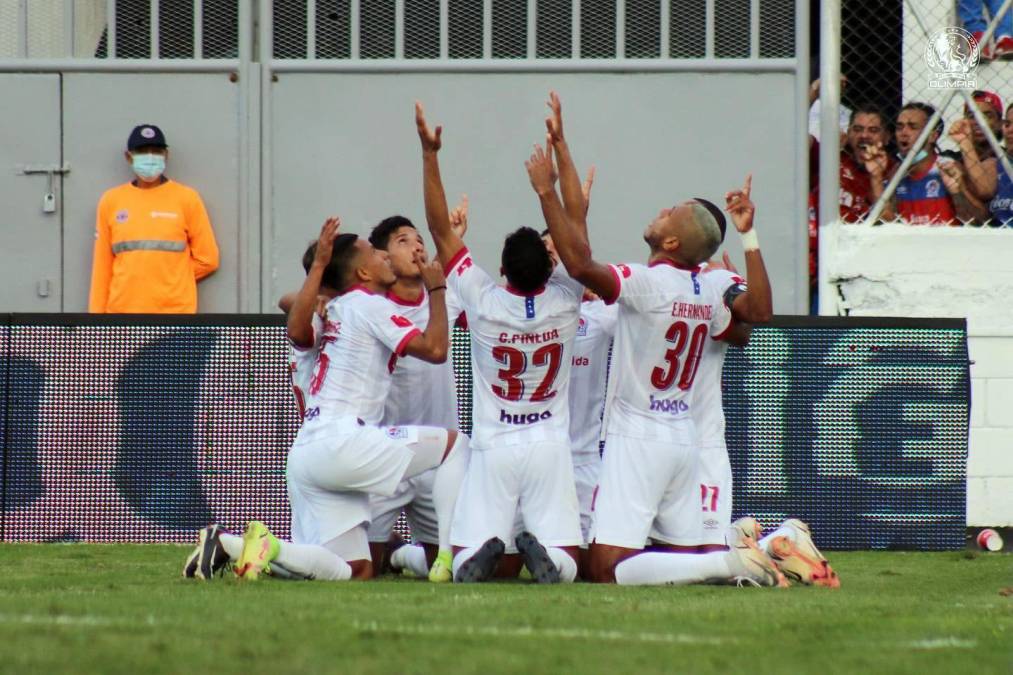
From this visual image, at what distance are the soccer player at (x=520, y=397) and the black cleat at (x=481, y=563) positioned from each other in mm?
114

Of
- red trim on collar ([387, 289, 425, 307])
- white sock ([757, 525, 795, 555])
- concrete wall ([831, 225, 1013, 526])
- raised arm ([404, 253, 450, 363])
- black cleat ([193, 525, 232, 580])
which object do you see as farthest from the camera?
concrete wall ([831, 225, 1013, 526])

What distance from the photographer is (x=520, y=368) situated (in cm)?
777

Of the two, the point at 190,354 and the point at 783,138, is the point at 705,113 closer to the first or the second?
the point at 783,138

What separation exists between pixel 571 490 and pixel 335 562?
1.15 metres

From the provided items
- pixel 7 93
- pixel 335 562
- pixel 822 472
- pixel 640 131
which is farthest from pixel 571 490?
pixel 7 93

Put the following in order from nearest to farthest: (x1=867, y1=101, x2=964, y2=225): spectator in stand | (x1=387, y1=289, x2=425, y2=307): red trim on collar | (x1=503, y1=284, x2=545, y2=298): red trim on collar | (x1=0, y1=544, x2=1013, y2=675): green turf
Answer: (x1=0, y1=544, x2=1013, y2=675): green turf < (x1=503, y1=284, x2=545, y2=298): red trim on collar < (x1=387, y1=289, x2=425, y2=307): red trim on collar < (x1=867, y1=101, x2=964, y2=225): spectator in stand

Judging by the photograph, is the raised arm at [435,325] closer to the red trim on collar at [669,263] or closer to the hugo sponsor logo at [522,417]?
the hugo sponsor logo at [522,417]

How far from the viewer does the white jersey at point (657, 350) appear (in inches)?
308

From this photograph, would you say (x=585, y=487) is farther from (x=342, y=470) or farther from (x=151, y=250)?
(x=151, y=250)

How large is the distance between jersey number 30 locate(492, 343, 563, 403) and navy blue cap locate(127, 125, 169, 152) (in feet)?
16.7

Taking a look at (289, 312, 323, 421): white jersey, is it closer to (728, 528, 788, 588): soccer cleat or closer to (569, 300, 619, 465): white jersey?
(569, 300, 619, 465): white jersey

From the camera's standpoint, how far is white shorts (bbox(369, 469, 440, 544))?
8.34 m

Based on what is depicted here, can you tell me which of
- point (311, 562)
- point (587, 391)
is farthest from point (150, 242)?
point (311, 562)

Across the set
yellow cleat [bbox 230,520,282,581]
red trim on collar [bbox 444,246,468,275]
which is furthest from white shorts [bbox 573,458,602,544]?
yellow cleat [bbox 230,520,282,581]
